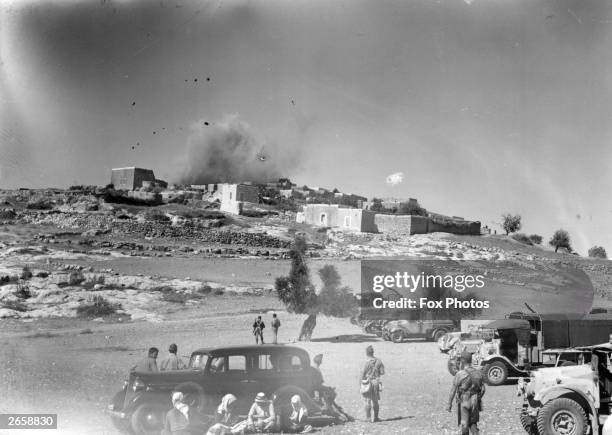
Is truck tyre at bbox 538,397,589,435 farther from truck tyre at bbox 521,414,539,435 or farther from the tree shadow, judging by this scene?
the tree shadow

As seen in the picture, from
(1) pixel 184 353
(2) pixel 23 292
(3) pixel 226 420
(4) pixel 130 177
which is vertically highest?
(4) pixel 130 177

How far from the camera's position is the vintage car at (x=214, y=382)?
24.9 ft

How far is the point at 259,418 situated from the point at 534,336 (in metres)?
6.31

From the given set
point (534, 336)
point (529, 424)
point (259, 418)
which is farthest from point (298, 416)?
point (534, 336)

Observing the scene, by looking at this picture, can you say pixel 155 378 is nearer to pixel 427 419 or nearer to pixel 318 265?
pixel 427 419

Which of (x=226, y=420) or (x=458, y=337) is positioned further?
(x=458, y=337)

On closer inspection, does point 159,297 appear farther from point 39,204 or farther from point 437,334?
point 437,334

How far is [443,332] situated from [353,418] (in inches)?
259

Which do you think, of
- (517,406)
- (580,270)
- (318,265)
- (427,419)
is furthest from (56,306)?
(580,270)

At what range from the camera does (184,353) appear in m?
11.6

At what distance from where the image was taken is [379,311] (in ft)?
48.2

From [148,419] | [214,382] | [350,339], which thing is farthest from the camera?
[350,339]

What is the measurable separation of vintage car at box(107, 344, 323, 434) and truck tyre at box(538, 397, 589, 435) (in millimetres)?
2934

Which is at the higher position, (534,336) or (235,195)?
(235,195)
